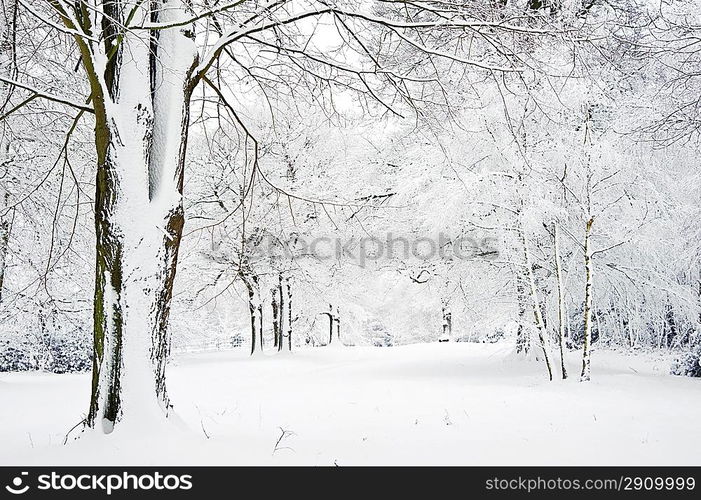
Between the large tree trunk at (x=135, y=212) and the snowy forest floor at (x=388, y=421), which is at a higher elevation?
the large tree trunk at (x=135, y=212)

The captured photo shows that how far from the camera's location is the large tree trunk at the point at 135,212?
4207mm

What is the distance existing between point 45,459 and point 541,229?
952 cm

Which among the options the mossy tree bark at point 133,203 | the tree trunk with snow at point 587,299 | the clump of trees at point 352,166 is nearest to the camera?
the mossy tree bark at point 133,203

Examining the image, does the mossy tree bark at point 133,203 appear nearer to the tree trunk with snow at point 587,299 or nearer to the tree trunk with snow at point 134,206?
the tree trunk with snow at point 134,206

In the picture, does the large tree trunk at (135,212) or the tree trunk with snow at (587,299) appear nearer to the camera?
the large tree trunk at (135,212)

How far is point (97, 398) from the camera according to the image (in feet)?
13.9

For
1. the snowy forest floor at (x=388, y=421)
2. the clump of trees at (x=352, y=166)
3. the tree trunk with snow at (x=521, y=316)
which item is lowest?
the snowy forest floor at (x=388, y=421)

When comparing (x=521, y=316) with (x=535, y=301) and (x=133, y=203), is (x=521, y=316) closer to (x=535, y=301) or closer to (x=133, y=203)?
(x=535, y=301)

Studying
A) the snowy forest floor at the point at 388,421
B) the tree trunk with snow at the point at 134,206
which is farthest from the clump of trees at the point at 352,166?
the snowy forest floor at the point at 388,421

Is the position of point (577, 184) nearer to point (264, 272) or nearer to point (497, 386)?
point (497, 386)

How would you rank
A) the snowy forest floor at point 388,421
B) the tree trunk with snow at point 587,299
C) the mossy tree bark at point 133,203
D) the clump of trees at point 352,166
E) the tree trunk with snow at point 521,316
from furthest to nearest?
the tree trunk with snow at point 521,316, the tree trunk with snow at point 587,299, the clump of trees at point 352,166, the mossy tree bark at point 133,203, the snowy forest floor at point 388,421

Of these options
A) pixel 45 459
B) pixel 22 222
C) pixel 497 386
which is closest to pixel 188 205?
pixel 22 222

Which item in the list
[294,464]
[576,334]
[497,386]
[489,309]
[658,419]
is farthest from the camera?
[576,334]

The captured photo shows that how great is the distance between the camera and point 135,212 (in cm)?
437
